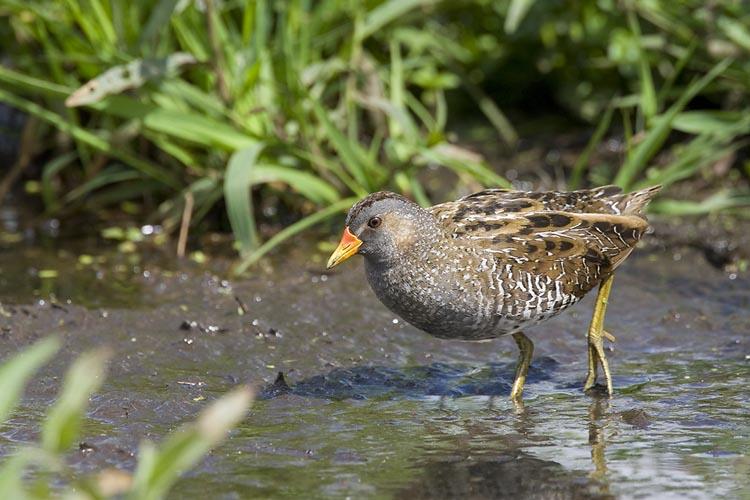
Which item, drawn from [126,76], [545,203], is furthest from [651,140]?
[126,76]

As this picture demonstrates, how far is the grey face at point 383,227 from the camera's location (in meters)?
4.92

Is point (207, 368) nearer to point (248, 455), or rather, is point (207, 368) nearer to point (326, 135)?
point (248, 455)

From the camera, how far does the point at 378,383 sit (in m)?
5.32

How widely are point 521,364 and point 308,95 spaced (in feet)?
6.58

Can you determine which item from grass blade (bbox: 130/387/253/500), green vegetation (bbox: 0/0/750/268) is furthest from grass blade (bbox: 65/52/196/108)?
grass blade (bbox: 130/387/253/500)

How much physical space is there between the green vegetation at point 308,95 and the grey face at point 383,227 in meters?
1.34

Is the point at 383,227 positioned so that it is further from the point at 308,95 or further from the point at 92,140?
the point at 92,140

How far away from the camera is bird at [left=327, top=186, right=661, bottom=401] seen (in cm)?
A: 486

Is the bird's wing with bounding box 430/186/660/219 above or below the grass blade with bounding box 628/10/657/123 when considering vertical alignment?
below

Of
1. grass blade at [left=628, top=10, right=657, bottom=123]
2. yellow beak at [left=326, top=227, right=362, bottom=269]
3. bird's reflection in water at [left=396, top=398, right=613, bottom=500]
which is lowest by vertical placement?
bird's reflection in water at [left=396, top=398, right=613, bottom=500]

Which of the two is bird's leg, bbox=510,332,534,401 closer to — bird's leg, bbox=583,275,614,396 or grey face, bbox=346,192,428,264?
bird's leg, bbox=583,275,614,396

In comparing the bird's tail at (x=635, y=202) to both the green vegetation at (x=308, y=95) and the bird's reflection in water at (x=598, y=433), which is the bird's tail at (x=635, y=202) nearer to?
the bird's reflection in water at (x=598, y=433)

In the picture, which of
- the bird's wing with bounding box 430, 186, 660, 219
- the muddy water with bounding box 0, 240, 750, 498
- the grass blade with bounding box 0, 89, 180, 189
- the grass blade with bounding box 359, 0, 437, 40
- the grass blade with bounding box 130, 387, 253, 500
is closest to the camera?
the grass blade with bounding box 130, 387, 253, 500

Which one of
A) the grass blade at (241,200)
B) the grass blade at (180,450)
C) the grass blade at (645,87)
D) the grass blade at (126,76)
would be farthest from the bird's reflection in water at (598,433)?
the grass blade at (126,76)
